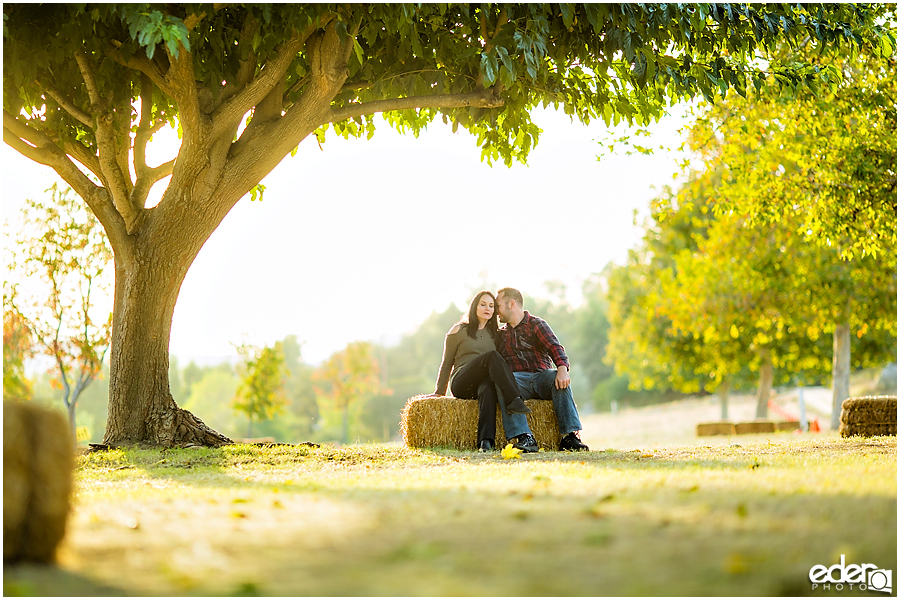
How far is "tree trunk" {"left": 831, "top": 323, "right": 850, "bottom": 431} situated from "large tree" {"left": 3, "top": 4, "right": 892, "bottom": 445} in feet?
41.2

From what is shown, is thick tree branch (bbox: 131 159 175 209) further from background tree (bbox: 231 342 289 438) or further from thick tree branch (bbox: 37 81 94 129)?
background tree (bbox: 231 342 289 438)

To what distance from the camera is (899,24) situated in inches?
400

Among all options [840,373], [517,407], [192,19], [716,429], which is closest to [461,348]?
[517,407]

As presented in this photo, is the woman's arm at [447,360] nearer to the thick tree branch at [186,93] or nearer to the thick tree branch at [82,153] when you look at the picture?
the thick tree branch at [186,93]

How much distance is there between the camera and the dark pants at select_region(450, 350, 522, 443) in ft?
26.2

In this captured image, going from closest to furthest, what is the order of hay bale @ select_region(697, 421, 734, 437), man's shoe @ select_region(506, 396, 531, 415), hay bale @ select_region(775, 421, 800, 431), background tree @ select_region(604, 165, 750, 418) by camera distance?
man's shoe @ select_region(506, 396, 531, 415)
hay bale @ select_region(697, 421, 734, 437)
hay bale @ select_region(775, 421, 800, 431)
background tree @ select_region(604, 165, 750, 418)

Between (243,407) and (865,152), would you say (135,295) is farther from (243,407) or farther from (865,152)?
(243,407)

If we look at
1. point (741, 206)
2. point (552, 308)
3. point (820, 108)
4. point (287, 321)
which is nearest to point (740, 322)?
point (741, 206)

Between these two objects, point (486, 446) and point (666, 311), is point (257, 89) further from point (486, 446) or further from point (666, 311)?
point (666, 311)

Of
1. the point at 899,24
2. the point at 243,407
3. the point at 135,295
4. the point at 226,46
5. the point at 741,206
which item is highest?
the point at 899,24

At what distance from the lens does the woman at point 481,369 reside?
8.00 meters

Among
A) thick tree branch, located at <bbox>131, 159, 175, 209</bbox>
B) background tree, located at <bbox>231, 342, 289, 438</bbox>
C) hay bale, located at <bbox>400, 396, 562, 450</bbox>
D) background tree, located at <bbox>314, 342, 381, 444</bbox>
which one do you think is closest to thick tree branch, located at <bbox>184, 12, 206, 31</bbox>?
thick tree branch, located at <bbox>131, 159, 175, 209</bbox>

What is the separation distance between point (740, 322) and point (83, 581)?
68.0 feet

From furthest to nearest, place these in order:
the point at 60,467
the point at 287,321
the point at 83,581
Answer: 1. the point at 287,321
2. the point at 60,467
3. the point at 83,581
